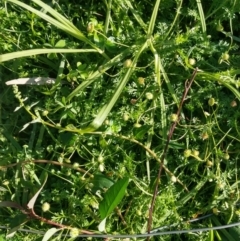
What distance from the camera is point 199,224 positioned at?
143 centimetres

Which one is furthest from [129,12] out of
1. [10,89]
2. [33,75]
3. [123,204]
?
[123,204]

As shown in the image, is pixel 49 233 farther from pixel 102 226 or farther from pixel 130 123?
pixel 130 123

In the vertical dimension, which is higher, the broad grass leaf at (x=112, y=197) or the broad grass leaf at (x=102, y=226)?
the broad grass leaf at (x=112, y=197)

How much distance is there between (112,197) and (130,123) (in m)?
0.24

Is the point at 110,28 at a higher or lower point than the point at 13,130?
higher

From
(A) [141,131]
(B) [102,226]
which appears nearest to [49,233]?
(B) [102,226]

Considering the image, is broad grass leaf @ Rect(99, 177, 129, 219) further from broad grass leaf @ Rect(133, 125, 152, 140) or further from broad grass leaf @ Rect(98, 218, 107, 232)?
broad grass leaf @ Rect(133, 125, 152, 140)

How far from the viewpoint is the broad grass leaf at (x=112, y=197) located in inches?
50.8

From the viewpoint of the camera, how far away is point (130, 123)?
1410 mm

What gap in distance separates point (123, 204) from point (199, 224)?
9.9 inches

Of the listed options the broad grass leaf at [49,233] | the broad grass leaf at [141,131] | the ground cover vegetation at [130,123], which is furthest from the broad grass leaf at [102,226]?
the broad grass leaf at [141,131]

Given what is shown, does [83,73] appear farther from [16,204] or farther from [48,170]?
[16,204]

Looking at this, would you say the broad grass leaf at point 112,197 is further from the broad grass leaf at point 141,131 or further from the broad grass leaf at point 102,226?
the broad grass leaf at point 141,131

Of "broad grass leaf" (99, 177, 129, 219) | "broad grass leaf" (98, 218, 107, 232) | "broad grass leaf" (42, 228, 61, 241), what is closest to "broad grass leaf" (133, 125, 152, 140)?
"broad grass leaf" (99, 177, 129, 219)
